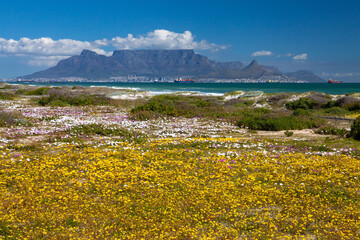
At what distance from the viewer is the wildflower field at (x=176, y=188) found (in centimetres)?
884

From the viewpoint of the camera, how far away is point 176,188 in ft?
39.0

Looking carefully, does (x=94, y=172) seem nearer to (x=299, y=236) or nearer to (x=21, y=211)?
(x=21, y=211)

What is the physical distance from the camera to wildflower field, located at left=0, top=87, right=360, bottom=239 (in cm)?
884

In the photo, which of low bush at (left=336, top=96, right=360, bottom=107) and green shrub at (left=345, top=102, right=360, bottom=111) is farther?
low bush at (left=336, top=96, right=360, bottom=107)

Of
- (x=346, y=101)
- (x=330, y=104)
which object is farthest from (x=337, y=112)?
(x=330, y=104)

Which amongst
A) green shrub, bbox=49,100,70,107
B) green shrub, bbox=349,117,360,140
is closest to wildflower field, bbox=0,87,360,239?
green shrub, bbox=349,117,360,140

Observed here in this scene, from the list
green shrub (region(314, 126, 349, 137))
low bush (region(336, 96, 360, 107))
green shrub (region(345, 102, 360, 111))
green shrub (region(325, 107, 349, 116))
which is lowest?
green shrub (region(314, 126, 349, 137))

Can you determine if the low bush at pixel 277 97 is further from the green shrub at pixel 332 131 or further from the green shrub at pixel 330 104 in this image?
the green shrub at pixel 332 131

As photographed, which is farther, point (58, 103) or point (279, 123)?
point (58, 103)

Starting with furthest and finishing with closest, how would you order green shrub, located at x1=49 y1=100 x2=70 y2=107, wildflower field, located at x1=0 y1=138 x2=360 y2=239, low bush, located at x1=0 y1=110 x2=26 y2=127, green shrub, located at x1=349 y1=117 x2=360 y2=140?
green shrub, located at x1=49 y1=100 x2=70 y2=107 → low bush, located at x1=0 y1=110 x2=26 y2=127 → green shrub, located at x1=349 y1=117 x2=360 y2=140 → wildflower field, located at x1=0 y1=138 x2=360 y2=239

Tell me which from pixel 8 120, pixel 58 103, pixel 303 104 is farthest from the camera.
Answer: pixel 303 104

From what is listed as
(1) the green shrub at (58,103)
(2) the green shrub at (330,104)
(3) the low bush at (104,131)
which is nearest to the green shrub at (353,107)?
(2) the green shrub at (330,104)

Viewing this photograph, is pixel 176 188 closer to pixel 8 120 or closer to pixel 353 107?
pixel 8 120

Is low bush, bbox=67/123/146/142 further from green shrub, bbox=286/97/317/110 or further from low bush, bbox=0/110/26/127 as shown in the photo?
green shrub, bbox=286/97/317/110
